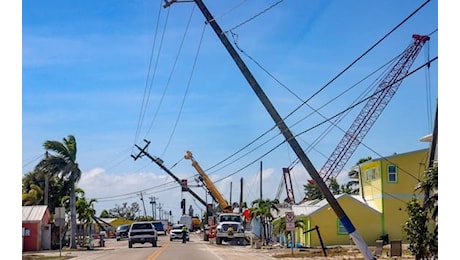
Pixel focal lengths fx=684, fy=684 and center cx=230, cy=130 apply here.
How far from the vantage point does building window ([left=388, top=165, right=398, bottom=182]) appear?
143 ft

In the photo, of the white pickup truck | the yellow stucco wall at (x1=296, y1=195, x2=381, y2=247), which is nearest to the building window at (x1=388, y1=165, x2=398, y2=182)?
the yellow stucco wall at (x1=296, y1=195, x2=381, y2=247)

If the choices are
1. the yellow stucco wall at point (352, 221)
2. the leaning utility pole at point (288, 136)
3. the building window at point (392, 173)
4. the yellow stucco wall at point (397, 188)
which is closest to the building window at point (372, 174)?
the yellow stucco wall at point (397, 188)

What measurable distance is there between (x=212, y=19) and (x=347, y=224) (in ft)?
34.2

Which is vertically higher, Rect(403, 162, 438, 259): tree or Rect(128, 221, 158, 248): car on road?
Rect(403, 162, 438, 259): tree

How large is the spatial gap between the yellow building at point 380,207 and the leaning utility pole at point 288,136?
51.0ft

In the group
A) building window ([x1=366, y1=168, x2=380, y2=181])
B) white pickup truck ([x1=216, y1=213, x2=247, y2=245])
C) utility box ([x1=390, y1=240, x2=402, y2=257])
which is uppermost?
building window ([x1=366, y1=168, x2=380, y2=181])

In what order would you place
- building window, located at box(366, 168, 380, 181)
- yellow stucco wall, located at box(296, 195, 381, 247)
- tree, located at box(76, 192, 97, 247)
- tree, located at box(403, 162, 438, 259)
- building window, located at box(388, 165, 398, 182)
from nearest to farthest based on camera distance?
tree, located at box(403, 162, 438, 259) → building window, located at box(388, 165, 398, 182) → yellow stucco wall, located at box(296, 195, 381, 247) → building window, located at box(366, 168, 380, 181) → tree, located at box(76, 192, 97, 247)

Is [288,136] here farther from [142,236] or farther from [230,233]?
[230,233]

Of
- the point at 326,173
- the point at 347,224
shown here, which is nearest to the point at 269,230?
the point at 326,173

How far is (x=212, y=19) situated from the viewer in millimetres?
29641

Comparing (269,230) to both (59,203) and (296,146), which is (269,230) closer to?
(59,203)

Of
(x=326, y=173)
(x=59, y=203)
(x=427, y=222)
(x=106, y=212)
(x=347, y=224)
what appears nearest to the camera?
(x=427, y=222)

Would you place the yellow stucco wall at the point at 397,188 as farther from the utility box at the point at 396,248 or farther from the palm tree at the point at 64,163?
the palm tree at the point at 64,163

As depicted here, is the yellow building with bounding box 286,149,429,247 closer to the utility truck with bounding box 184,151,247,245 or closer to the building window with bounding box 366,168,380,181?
the building window with bounding box 366,168,380,181
